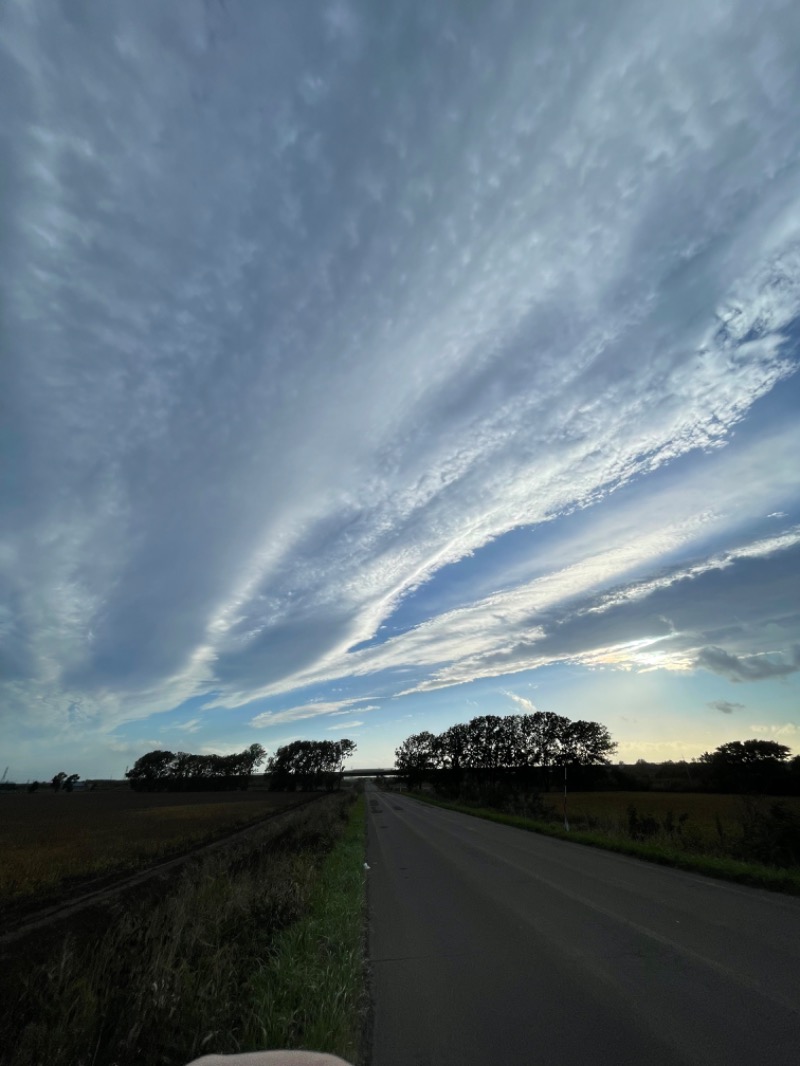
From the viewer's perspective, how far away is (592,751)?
329ft

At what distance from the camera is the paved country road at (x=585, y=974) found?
4352mm

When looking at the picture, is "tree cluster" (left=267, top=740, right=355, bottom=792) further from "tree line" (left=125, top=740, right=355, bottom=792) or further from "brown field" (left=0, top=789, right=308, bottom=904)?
"brown field" (left=0, top=789, right=308, bottom=904)

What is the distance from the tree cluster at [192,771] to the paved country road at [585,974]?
548 ft

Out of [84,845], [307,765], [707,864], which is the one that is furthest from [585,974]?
[307,765]

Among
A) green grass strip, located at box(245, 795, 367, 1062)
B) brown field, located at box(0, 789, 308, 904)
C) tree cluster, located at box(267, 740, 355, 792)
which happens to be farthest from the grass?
tree cluster, located at box(267, 740, 355, 792)

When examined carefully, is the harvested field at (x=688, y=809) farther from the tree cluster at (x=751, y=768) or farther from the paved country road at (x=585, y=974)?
the paved country road at (x=585, y=974)

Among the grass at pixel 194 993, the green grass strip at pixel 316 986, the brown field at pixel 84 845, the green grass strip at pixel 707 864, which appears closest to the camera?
the grass at pixel 194 993

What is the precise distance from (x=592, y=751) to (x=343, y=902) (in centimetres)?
10371

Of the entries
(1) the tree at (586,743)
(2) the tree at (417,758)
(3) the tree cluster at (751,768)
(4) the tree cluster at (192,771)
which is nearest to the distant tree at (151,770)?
(4) the tree cluster at (192,771)

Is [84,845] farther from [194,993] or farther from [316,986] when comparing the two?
[316,986]

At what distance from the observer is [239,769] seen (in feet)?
543

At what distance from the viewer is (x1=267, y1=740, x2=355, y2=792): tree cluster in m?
147

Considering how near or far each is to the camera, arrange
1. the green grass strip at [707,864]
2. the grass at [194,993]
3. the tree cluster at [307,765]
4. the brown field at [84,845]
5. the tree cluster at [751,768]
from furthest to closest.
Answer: the tree cluster at [307,765] → the tree cluster at [751,768] → the brown field at [84,845] → the green grass strip at [707,864] → the grass at [194,993]

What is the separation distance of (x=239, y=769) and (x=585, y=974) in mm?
181507
